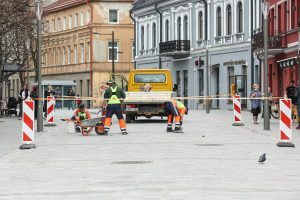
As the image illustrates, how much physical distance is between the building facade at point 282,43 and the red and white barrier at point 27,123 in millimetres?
24033

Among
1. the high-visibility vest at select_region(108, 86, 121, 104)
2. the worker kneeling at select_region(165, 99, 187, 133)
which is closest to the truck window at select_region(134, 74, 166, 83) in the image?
the worker kneeling at select_region(165, 99, 187, 133)

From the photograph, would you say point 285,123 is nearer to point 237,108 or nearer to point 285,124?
point 285,124

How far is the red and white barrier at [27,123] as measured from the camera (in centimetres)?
2236

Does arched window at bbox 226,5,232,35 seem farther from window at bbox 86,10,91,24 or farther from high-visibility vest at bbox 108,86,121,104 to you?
high-visibility vest at bbox 108,86,121,104

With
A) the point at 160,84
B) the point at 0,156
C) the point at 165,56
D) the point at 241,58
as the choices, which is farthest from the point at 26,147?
the point at 165,56

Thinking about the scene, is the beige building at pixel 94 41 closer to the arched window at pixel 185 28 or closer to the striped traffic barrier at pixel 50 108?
the arched window at pixel 185 28

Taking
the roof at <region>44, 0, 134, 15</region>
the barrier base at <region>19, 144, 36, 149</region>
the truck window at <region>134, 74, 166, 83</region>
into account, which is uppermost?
the roof at <region>44, 0, 134, 15</region>

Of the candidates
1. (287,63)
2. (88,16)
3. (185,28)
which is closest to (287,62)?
(287,63)

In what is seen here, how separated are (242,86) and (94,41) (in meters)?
33.6

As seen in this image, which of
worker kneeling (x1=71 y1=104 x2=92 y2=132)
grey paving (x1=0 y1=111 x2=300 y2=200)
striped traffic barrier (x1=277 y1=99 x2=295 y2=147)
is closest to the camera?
grey paving (x1=0 y1=111 x2=300 y2=200)

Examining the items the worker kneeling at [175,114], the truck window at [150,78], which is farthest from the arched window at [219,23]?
the worker kneeling at [175,114]

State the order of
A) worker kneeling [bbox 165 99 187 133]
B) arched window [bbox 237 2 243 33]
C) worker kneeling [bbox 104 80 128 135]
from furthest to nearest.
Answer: arched window [bbox 237 2 243 33] < worker kneeling [bbox 165 99 187 133] < worker kneeling [bbox 104 80 128 135]

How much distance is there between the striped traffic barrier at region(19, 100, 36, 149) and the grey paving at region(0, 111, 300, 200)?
31 cm

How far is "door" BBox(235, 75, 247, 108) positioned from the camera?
61.0m
